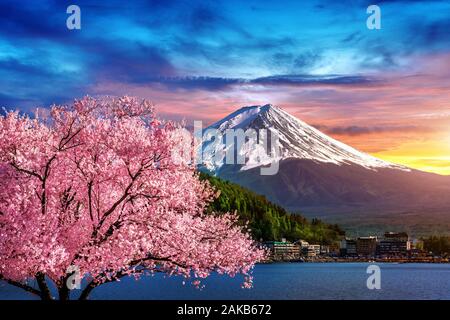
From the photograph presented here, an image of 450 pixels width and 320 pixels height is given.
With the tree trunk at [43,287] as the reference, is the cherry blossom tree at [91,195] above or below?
above

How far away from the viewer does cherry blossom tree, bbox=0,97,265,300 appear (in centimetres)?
1777

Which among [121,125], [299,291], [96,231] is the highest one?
[121,125]

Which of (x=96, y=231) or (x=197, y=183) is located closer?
(x=96, y=231)

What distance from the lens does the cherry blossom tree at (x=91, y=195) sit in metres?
17.8

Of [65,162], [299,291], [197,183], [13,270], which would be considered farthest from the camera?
[299,291]

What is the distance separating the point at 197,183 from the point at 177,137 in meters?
2.59

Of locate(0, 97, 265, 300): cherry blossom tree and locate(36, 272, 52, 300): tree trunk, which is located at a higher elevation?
locate(0, 97, 265, 300): cherry blossom tree

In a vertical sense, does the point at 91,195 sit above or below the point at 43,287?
above

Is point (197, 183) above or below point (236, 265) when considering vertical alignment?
above

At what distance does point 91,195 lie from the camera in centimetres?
1917
